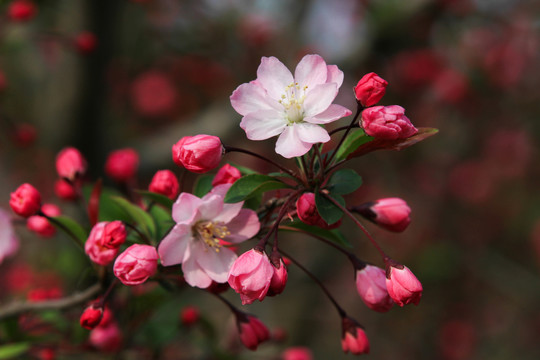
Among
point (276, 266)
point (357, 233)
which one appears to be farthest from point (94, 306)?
point (357, 233)

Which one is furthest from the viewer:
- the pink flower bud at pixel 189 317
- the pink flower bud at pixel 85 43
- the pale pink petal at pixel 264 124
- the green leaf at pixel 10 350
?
the pink flower bud at pixel 85 43

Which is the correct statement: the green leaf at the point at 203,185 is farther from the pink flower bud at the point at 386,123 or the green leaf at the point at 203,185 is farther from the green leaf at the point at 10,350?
the green leaf at the point at 10,350

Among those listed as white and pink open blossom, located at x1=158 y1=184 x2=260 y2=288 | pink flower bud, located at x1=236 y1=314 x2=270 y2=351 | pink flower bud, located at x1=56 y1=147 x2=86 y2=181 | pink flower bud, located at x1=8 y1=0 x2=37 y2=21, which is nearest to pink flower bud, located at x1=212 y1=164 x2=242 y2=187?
white and pink open blossom, located at x1=158 y1=184 x2=260 y2=288

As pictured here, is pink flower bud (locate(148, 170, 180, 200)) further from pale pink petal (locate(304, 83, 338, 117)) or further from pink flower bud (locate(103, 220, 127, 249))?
pale pink petal (locate(304, 83, 338, 117))

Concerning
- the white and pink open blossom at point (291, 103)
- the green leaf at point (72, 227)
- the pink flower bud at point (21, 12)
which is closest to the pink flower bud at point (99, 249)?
the green leaf at point (72, 227)

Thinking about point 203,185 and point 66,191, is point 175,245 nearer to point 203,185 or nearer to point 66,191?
point 203,185
